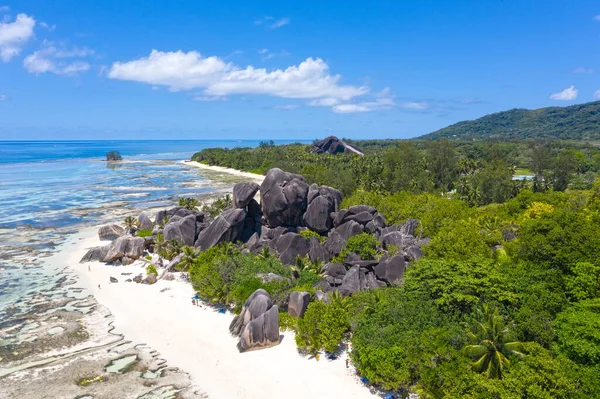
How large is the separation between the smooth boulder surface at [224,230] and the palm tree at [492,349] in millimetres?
30042

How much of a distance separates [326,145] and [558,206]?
142736 millimetres

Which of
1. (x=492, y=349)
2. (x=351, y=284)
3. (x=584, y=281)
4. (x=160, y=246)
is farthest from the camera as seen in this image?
(x=160, y=246)

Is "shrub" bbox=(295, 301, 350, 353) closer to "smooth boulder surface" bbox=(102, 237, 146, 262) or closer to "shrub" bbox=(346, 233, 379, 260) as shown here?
"shrub" bbox=(346, 233, 379, 260)

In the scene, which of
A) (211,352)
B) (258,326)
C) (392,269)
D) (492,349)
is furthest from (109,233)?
(492,349)

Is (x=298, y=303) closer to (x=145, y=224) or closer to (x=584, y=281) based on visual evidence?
(x=584, y=281)

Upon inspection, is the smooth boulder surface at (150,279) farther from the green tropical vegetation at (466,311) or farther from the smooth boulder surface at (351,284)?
the smooth boulder surface at (351,284)

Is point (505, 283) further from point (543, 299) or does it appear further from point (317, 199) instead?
point (317, 199)

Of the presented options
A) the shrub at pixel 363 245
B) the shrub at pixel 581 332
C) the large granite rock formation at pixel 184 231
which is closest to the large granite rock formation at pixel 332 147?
the large granite rock formation at pixel 184 231

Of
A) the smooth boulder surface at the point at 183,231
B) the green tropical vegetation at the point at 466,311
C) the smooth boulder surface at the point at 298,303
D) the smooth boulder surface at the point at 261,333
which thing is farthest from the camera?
the smooth boulder surface at the point at 183,231

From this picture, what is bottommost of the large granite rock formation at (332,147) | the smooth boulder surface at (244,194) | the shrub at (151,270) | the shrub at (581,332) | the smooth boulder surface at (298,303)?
the shrub at (151,270)

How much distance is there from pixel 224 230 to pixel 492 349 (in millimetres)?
31244

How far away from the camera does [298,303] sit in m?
29.2

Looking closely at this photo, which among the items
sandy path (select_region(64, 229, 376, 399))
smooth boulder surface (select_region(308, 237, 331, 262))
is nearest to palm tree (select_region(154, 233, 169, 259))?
sandy path (select_region(64, 229, 376, 399))

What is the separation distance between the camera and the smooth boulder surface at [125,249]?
151 ft
